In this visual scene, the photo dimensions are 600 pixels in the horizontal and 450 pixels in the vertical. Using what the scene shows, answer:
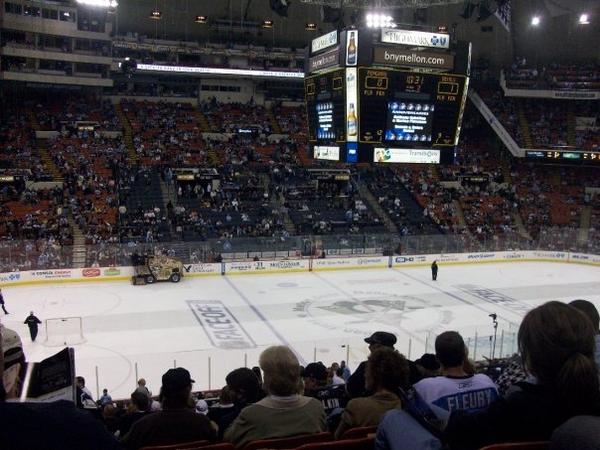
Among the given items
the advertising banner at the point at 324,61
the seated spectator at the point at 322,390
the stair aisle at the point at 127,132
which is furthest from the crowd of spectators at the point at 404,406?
the stair aisle at the point at 127,132

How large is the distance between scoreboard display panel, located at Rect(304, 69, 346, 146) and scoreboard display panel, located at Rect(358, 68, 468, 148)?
69 cm

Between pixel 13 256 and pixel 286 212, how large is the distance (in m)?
15.1

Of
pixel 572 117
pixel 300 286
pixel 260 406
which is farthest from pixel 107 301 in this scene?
pixel 572 117

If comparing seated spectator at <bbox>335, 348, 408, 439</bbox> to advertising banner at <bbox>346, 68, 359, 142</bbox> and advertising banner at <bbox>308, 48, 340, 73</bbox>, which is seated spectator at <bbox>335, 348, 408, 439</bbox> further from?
advertising banner at <bbox>308, 48, 340, 73</bbox>

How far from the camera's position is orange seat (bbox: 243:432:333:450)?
3.32 m

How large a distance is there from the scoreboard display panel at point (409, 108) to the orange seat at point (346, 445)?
12422mm

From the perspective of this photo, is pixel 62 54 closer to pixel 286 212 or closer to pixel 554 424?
pixel 286 212

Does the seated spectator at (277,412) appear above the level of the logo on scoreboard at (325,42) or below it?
below

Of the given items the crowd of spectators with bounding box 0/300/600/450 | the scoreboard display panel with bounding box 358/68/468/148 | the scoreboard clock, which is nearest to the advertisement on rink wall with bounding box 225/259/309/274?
the scoreboard clock

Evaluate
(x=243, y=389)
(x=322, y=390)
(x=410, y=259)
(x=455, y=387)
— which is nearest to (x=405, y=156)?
(x=322, y=390)

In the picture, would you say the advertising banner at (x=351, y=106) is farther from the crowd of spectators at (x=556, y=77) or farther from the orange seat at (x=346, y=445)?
the crowd of spectators at (x=556, y=77)

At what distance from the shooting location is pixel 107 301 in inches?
874

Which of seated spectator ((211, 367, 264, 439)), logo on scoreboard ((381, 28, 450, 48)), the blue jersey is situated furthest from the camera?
logo on scoreboard ((381, 28, 450, 48))

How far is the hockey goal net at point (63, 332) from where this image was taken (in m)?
16.9
